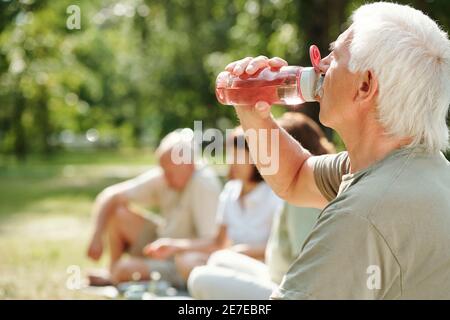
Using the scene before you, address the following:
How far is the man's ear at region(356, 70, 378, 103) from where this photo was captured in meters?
1.95

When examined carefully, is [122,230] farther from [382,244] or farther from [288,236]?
[382,244]

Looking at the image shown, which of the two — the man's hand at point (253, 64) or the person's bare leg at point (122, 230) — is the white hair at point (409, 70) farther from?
the person's bare leg at point (122, 230)

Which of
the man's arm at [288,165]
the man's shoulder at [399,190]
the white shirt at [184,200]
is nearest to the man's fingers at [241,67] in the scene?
the man's arm at [288,165]

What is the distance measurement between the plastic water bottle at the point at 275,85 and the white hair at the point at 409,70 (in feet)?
0.84

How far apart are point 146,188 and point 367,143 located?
4.05 m

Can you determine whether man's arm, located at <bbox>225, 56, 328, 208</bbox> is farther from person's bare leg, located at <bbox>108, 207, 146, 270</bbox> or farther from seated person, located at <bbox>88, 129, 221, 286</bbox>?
person's bare leg, located at <bbox>108, 207, 146, 270</bbox>

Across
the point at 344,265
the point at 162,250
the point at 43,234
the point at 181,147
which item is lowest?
the point at 43,234

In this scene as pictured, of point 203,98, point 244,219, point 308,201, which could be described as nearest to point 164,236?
point 244,219

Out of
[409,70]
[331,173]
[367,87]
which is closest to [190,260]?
[331,173]

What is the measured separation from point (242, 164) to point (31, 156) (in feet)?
112

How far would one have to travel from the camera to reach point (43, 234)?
984 cm

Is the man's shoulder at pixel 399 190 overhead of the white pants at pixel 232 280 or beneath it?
overhead

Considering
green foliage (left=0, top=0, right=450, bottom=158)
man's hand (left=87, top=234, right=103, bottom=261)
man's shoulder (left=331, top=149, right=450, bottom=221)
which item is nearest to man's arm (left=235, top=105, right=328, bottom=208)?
man's shoulder (left=331, top=149, right=450, bottom=221)

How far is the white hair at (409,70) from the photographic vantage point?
1.90 m
